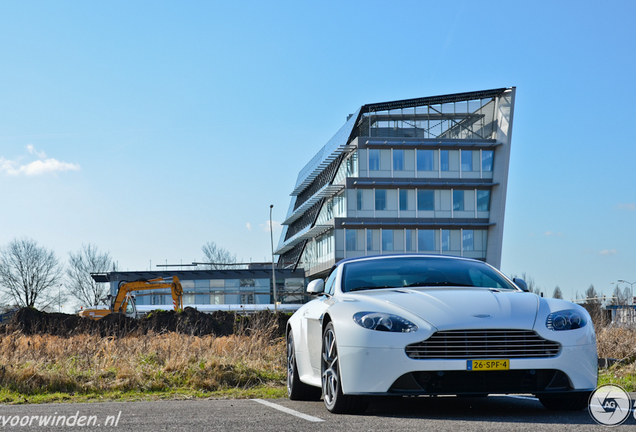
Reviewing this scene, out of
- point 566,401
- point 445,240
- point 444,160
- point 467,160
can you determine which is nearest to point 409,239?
point 445,240

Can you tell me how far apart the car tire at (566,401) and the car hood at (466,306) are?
0.71 m

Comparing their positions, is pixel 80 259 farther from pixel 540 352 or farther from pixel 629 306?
pixel 540 352

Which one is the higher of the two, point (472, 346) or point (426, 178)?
point (426, 178)

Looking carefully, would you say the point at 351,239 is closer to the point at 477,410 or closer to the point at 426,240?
the point at 426,240

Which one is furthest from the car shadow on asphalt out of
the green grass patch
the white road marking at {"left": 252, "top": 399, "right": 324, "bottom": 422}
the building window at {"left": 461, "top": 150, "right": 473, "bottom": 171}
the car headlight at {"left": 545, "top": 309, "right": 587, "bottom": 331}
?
the building window at {"left": 461, "top": 150, "right": 473, "bottom": 171}

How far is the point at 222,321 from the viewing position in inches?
1177

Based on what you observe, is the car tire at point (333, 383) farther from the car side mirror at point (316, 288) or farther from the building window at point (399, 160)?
the building window at point (399, 160)

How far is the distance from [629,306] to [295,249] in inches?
2387

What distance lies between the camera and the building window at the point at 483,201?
58.2m

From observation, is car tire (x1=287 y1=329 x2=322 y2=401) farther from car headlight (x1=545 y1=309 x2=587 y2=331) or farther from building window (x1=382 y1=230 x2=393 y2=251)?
building window (x1=382 y1=230 x2=393 y2=251)

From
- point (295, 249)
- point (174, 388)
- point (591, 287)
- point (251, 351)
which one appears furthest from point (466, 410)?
point (591, 287)

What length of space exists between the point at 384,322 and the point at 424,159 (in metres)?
52.6

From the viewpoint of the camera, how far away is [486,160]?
5834 cm

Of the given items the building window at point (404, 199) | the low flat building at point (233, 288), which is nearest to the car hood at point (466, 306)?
the building window at point (404, 199)
